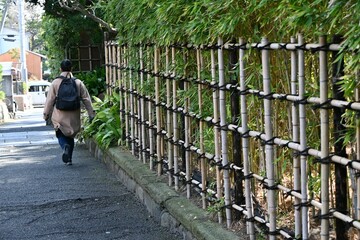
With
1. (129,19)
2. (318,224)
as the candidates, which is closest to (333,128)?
(318,224)

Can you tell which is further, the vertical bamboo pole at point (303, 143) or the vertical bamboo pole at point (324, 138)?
the vertical bamboo pole at point (303, 143)

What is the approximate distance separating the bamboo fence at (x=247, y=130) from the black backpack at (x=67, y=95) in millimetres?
2217

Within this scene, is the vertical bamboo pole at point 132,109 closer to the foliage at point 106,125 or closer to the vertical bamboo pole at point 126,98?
the vertical bamboo pole at point 126,98

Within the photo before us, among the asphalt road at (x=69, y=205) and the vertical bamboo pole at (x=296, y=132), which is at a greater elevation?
the vertical bamboo pole at (x=296, y=132)

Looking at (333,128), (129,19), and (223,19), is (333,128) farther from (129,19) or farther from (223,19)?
(129,19)

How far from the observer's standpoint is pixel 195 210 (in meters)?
5.82

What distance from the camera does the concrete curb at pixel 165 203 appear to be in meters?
5.25

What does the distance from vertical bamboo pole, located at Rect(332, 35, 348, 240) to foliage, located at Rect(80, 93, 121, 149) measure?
22.0 feet

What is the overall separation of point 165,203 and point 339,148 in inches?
118

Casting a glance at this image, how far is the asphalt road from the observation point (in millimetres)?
6559

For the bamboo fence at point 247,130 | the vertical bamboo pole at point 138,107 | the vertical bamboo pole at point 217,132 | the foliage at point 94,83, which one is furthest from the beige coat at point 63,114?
the foliage at point 94,83

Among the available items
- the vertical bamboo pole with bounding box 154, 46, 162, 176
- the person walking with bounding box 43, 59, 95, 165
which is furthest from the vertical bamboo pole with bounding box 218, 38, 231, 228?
the person walking with bounding box 43, 59, 95, 165

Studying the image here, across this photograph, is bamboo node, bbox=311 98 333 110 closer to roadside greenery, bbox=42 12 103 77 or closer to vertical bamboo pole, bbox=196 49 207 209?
vertical bamboo pole, bbox=196 49 207 209

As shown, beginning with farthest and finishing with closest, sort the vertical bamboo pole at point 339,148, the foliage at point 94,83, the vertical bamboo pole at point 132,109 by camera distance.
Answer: the foliage at point 94,83 → the vertical bamboo pole at point 132,109 → the vertical bamboo pole at point 339,148
